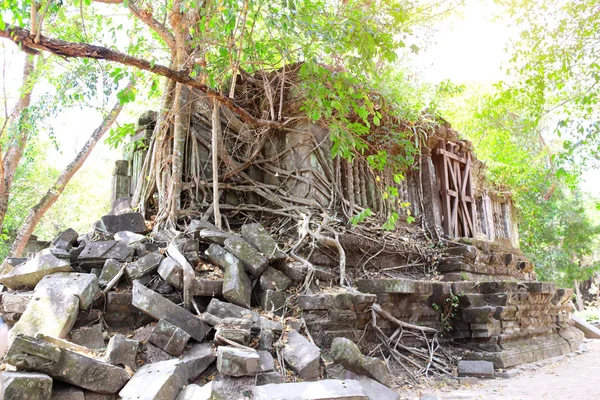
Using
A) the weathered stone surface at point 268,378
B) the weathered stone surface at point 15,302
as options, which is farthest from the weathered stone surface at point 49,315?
the weathered stone surface at point 268,378

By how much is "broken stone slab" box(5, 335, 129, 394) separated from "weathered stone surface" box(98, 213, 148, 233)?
2152 mm

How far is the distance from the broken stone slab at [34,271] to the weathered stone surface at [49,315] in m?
0.38

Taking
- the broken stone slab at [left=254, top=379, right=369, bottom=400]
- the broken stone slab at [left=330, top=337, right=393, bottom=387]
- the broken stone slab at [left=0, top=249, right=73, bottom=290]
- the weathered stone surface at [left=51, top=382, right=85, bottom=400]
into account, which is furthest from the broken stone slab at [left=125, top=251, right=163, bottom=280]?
the broken stone slab at [left=330, top=337, right=393, bottom=387]

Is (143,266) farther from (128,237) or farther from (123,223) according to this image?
(123,223)

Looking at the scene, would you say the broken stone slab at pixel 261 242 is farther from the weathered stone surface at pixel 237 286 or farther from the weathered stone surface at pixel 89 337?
the weathered stone surface at pixel 89 337

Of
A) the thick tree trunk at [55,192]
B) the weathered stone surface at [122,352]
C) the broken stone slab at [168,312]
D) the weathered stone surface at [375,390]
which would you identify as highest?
the thick tree trunk at [55,192]

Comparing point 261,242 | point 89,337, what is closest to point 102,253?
point 89,337

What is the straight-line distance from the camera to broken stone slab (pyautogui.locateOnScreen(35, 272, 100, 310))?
367 centimetres

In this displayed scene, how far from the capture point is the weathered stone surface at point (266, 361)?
130 inches

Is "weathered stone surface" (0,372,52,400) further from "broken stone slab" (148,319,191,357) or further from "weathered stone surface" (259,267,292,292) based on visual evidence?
"weathered stone surface" (259,267,292,292)

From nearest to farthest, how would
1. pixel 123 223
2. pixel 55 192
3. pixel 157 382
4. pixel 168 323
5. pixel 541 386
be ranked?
pixel 157 382 < pixel 168 323 < pixel 541 386 < pixel 123 223 < pixel 55 192

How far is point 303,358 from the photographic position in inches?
141

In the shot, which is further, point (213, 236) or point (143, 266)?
point (213, 236)

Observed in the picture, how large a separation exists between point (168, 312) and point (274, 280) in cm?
113
